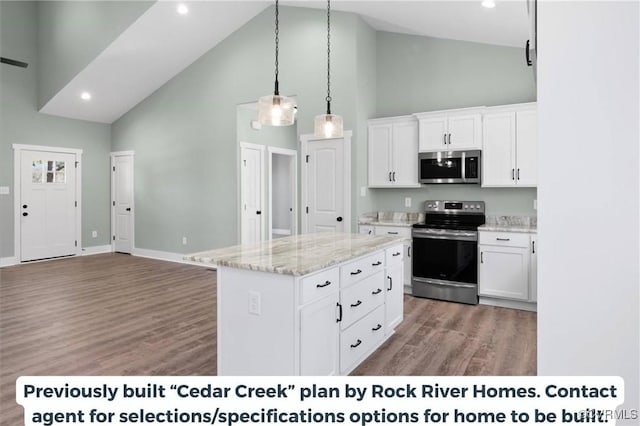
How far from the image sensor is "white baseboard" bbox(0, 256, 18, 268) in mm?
6883

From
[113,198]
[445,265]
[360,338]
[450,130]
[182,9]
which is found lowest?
[360,338]

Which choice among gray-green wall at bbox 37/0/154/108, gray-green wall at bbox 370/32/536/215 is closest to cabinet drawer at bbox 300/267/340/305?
gray-green wall at bbox 370/32/536/215

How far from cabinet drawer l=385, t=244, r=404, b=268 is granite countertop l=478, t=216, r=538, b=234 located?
1470 mm

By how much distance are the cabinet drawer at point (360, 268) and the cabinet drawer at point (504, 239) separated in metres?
1.89

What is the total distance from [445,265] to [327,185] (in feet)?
6.33

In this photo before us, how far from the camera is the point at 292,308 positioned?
7.28ft

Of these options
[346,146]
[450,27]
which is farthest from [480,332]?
[450,27]

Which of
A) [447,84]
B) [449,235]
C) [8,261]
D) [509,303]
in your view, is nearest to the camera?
[509,303]

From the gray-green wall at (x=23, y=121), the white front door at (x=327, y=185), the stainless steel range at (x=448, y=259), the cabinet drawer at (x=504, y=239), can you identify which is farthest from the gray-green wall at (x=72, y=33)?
the cabinet drawer at (x=504, y=239)

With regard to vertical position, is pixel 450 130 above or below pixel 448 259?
above

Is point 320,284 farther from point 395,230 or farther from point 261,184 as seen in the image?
point 261,184

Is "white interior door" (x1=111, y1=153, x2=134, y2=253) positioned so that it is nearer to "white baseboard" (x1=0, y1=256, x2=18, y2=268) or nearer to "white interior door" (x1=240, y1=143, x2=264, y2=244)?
"white baseboard" (x1=0, y1=256, x2=18, y2=268)

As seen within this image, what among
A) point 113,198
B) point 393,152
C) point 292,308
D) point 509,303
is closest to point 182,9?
point 393,152

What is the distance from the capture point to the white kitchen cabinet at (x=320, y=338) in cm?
229
